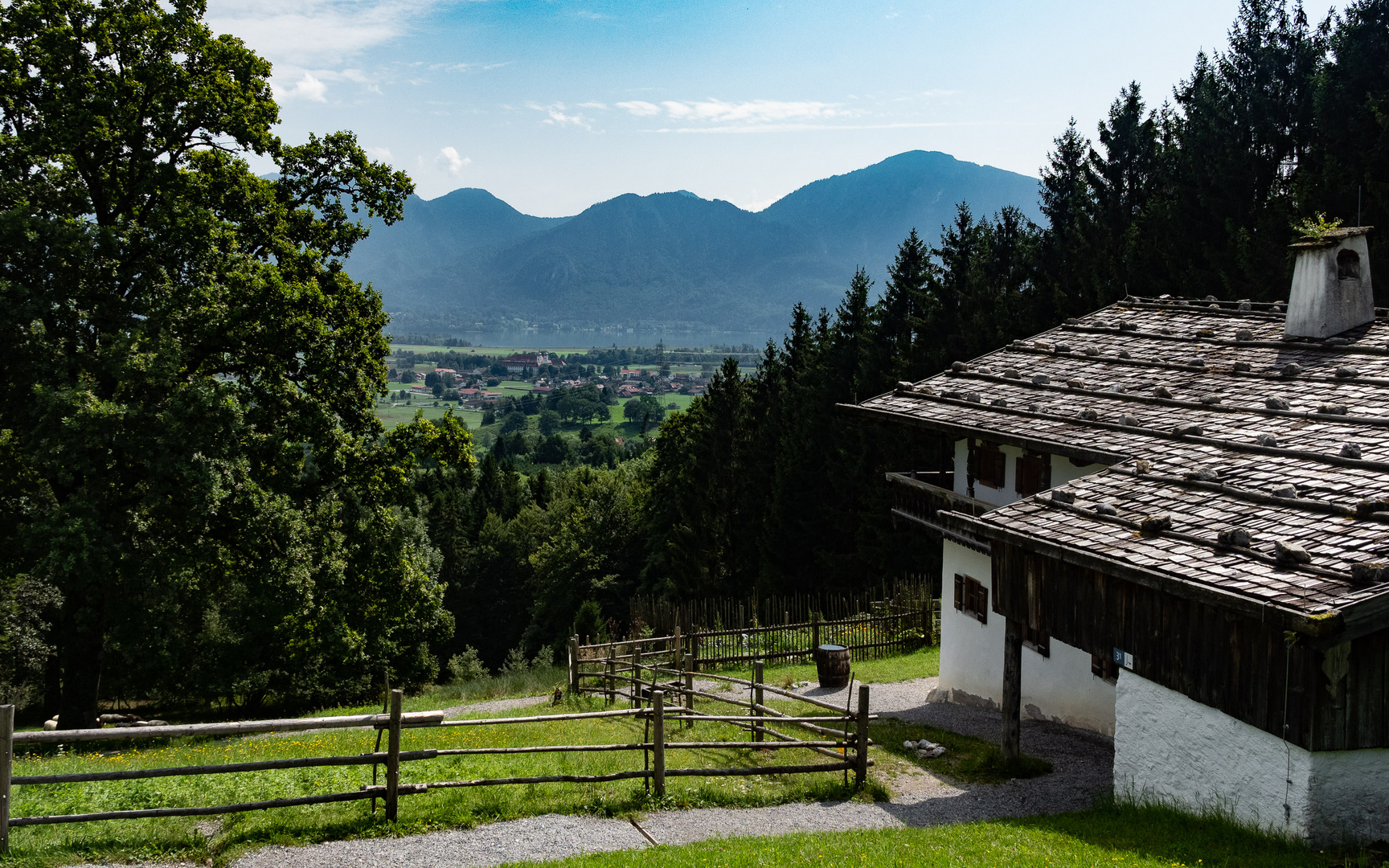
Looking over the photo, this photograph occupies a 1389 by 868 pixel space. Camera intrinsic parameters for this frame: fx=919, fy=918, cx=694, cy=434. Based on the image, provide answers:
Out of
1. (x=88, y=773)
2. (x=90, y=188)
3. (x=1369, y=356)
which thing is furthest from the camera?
(x=90, y=188)

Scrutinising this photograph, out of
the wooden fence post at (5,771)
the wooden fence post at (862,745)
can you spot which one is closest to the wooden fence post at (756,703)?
the wooden fence post at (862,745)

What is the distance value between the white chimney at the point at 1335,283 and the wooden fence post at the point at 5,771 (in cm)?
2037

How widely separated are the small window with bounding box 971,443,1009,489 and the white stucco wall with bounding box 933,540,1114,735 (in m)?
1.57

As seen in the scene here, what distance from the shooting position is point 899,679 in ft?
79.5

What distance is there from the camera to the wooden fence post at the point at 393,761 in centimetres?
1055

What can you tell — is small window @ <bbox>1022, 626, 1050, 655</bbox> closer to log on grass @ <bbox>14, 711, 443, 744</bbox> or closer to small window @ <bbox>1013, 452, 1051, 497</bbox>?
small window @ <bbox>1013, 452, 1051, 497</bbox>

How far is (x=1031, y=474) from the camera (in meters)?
18.5

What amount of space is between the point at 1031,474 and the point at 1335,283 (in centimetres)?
628

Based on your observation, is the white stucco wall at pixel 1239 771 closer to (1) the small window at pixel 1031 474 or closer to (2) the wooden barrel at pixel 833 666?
(1) the small window at pixel 1031 474

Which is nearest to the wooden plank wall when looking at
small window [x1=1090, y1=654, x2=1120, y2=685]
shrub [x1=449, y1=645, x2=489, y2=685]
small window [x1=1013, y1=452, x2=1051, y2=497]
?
small window [x1=1090, y1=654, x2=1120, y2=685]

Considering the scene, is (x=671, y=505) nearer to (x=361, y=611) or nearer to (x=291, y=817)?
(x=361, y=611)

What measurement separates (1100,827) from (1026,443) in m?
7.50

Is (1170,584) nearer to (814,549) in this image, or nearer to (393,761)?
(393,761)

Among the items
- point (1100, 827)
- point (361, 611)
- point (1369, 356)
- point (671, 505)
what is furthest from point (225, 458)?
point (671, 505)
